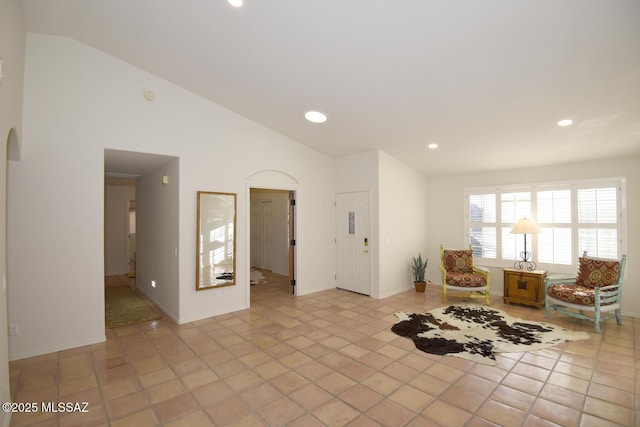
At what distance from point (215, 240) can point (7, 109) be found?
9.07 ft

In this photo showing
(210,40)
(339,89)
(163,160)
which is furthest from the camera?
(163,160)

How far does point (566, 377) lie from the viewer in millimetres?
2988

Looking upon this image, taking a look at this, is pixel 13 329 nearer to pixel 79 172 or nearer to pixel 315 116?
pixel 79 172

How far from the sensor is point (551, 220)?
217 inches

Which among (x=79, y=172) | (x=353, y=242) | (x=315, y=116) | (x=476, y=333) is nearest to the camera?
(x=79, y=172)

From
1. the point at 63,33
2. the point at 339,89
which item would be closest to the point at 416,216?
the point at 339,89

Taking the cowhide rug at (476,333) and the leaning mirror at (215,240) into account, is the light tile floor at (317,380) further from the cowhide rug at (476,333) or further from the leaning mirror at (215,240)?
the leaning mirror at (215,240)

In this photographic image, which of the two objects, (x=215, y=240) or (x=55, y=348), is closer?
(x=55, y=348)

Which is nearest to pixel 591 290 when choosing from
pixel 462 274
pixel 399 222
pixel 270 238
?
pixel 462 274

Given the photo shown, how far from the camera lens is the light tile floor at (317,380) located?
2.43m

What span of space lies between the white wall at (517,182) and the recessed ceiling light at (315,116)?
343cm

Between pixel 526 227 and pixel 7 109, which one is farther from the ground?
pixel 7 109

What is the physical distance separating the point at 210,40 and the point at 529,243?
19.9 ft

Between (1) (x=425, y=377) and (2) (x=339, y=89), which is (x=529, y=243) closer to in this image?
(1) (x=425, y=377)
